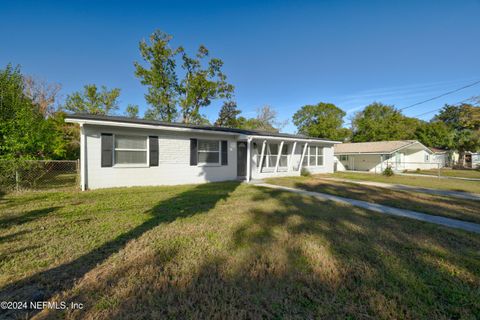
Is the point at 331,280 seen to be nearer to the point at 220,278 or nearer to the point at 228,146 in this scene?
the point at 220,278

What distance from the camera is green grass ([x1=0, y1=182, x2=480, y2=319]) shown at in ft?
6.59

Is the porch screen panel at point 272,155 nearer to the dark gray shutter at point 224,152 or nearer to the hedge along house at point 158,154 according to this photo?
the hedge along house at point 158,154

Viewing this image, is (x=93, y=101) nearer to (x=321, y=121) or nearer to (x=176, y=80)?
(x=176, y=80)

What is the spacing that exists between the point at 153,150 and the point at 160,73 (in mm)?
17333

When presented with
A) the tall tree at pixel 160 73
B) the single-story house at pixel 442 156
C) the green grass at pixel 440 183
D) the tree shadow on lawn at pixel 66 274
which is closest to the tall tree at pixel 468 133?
the single-story house at pixel 442 156

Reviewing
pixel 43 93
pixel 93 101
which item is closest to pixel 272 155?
pixel 93 101

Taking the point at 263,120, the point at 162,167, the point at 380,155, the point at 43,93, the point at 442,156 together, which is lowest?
the point at 162,167

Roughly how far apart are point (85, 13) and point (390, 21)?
53.5 feet

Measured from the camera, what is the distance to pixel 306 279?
2.46m

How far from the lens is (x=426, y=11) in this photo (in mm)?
10531

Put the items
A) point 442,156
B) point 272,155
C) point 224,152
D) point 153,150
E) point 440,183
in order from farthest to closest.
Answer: point 442,156
point 272,155
point 440,183
point 224,152
point 153,150

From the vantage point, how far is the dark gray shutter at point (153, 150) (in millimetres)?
9000

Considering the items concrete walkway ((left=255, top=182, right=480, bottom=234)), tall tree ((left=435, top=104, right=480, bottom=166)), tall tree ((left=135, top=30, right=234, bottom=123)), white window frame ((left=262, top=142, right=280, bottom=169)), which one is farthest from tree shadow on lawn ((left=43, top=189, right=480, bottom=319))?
tall tree ((left=435, top=104, right=480, bottom=166))

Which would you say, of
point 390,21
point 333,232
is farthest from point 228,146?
point 390,21
